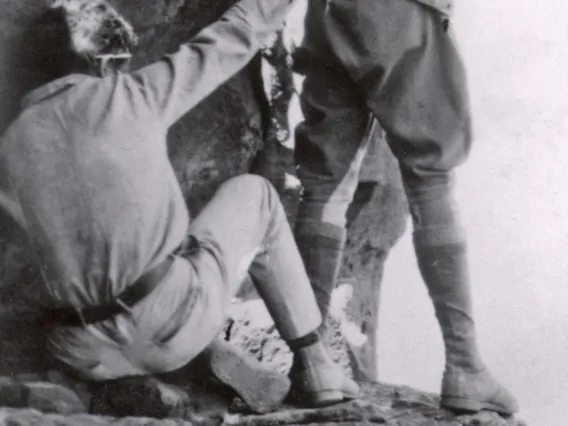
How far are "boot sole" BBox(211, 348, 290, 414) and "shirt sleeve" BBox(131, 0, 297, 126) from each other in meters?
Answer: 0.55

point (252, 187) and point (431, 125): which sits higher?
point (431, 125)

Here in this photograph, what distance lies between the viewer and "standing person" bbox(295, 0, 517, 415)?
8.82ft

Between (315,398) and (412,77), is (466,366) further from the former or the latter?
(412,77)

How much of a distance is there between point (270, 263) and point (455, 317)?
0.45 metres

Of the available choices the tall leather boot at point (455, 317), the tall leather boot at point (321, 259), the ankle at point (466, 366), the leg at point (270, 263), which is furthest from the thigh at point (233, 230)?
the ankle at point (466, 366)

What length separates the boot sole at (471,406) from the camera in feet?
8.61

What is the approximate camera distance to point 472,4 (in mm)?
2832

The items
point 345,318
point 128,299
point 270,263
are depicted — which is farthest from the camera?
point 345,318

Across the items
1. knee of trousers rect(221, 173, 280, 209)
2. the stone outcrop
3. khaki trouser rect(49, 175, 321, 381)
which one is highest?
knee of trousers rect(221, 173, 280, 209)

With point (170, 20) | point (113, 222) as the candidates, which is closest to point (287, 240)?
point (113, 222)

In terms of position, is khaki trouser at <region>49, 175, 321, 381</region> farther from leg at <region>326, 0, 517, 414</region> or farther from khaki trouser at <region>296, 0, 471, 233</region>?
leg at <region>326, 0, 517, 414</region>

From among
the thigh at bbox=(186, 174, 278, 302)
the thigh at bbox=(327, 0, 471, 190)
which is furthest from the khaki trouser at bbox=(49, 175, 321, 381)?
the thigh at bbox=(327, 0, 471, 190)

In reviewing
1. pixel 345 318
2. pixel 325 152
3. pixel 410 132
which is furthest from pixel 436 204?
pixel 345 318

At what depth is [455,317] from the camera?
2.69m
